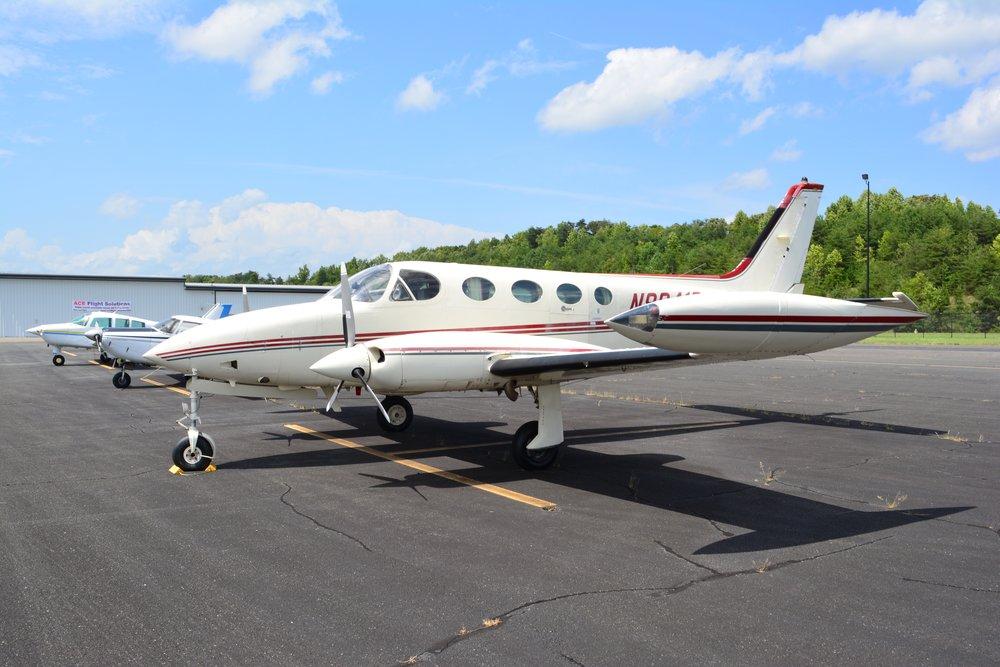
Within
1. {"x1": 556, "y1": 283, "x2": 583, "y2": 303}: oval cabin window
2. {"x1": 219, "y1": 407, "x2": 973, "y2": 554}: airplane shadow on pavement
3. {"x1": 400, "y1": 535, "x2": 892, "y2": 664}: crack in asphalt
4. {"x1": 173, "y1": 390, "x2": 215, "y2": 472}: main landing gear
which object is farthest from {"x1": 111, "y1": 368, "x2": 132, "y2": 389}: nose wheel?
{"x1": 400, "y1": 535, "x2": 892, "y2": 664}: crack in asphalt

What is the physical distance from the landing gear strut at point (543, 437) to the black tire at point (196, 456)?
4.43 metres

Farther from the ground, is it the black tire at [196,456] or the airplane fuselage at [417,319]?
the airplane fuselage at [417,319]

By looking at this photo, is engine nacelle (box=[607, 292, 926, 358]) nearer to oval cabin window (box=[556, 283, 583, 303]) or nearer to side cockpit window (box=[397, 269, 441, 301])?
side cockpit window (box=[397, 269, 441, 301])

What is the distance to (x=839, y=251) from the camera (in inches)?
3728

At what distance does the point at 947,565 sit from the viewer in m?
6.42

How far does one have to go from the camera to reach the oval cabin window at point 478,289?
1145 cm

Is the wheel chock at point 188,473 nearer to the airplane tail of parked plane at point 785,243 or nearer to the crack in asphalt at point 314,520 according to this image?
the crack in asphalt at point 314,520

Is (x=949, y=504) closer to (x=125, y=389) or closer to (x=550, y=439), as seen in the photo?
(x=550, y=439)

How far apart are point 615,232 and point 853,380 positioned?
263 ft

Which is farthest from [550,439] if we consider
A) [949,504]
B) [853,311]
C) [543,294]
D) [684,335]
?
[949,504]

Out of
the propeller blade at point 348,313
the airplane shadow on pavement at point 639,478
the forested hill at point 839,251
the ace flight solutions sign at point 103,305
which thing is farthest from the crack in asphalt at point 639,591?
the ace flight solutions sign at point 103,305

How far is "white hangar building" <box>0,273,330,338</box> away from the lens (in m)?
68.5

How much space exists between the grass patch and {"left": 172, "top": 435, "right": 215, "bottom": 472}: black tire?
1919 inches

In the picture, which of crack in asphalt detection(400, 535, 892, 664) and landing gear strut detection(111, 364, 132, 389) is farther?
landing gear strut detection(111, 364, 132, 389)
